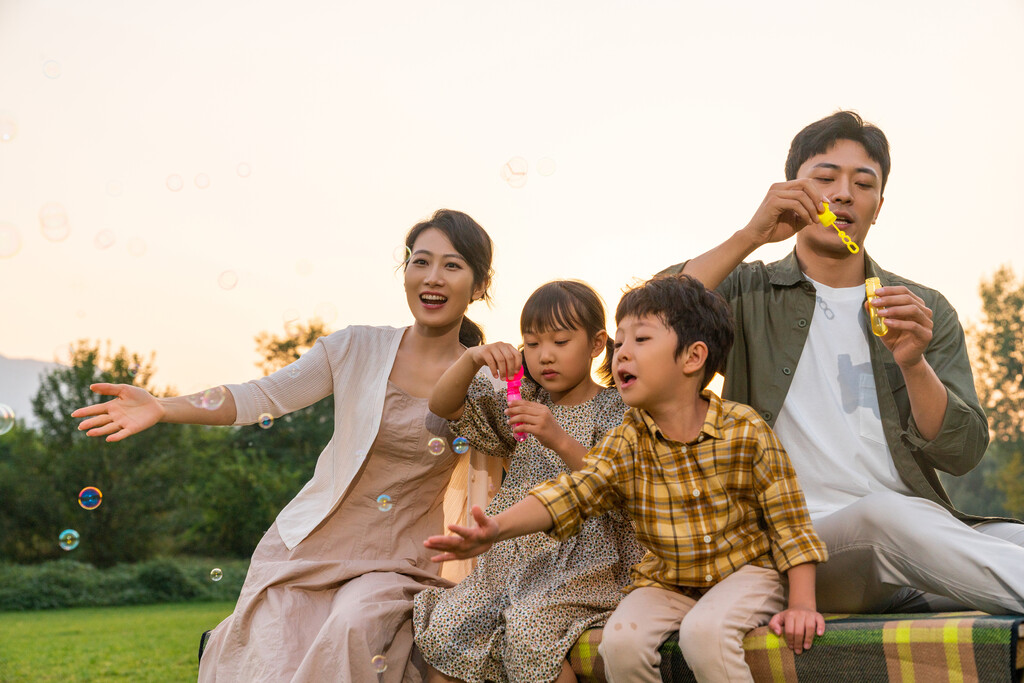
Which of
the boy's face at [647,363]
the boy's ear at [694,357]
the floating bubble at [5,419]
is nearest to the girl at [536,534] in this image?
the boy's face at [647,363]

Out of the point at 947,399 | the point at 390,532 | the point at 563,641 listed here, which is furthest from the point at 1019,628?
the point at 390,532

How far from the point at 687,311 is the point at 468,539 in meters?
0.91

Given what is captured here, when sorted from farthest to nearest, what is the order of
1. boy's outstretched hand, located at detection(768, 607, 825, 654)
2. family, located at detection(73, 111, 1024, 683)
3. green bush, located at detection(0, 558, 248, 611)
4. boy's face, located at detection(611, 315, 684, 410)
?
green bush, located at detection(0, 558, 248, 611) → boy's face, located at detection(611, 315, 684, 410) → family, located at detection(73, 111, 1024, 683) → boy's outstretched hand, located at detection(768, 607, 825, 654)

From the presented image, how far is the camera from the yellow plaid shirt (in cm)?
224

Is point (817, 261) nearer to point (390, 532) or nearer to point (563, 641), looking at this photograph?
point (563, 641)

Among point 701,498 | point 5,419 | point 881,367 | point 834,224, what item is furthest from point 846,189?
point 5,419

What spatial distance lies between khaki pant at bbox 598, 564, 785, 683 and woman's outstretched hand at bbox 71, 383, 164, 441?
1468 mm

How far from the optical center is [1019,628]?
6.36ft

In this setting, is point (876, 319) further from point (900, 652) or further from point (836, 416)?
point (900, 652)

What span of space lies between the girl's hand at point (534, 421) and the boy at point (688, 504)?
17 centimetres

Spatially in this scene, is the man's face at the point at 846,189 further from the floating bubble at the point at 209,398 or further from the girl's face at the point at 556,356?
the floating bubble at the point at 209,398

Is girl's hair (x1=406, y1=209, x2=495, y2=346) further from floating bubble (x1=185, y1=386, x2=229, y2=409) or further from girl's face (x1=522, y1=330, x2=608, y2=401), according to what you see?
floating bubble (x1=185, y1=386, x2=229, y2=409)

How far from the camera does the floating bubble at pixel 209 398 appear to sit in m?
2.90

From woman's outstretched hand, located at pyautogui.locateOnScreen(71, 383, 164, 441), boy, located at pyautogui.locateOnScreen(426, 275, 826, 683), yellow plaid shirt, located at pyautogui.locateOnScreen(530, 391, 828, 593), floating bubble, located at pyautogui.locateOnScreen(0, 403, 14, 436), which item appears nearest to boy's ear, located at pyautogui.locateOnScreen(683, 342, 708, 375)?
boy, located at pyautogui.locateOnScreen(426, 275, 826, 683)
